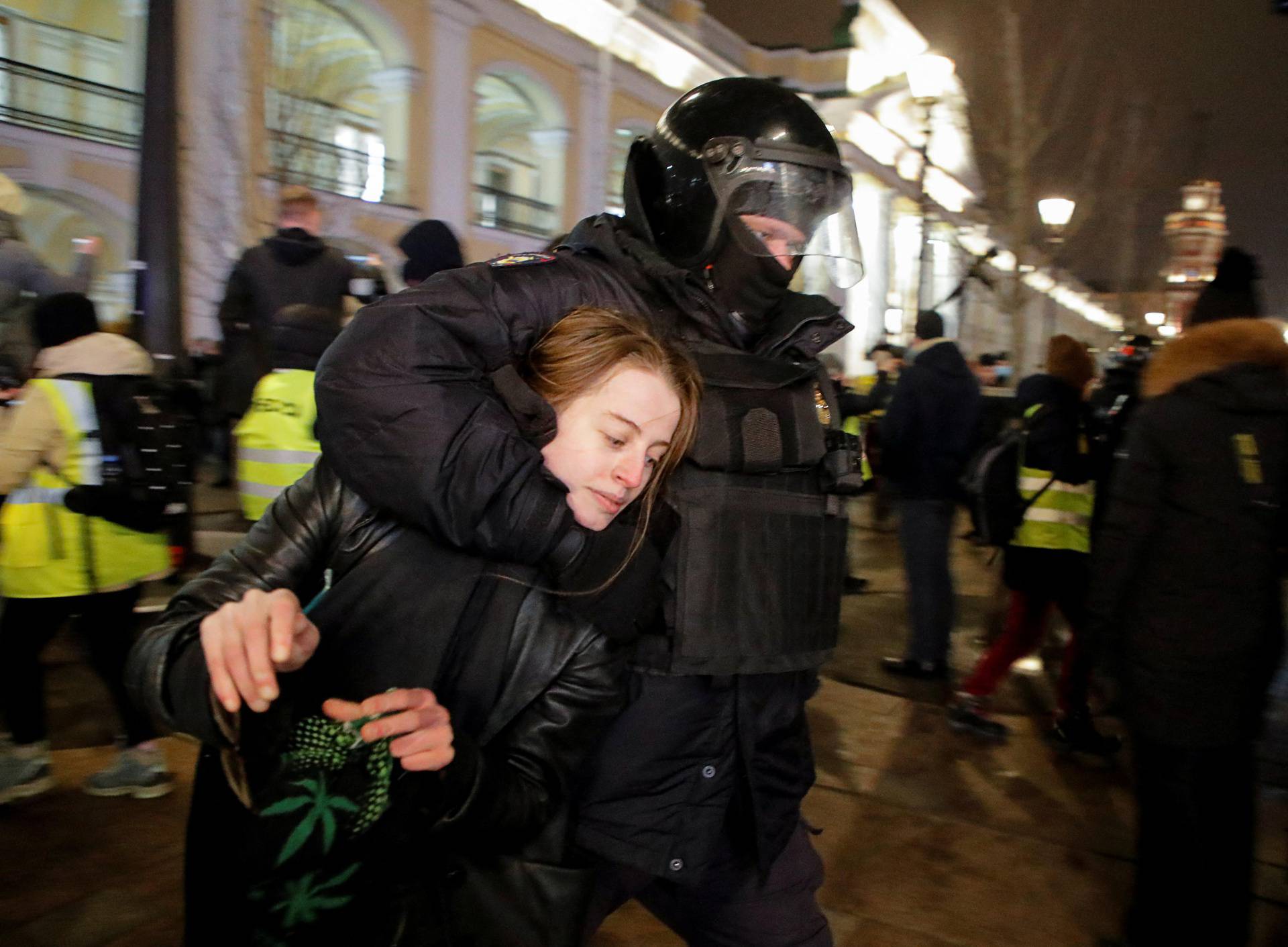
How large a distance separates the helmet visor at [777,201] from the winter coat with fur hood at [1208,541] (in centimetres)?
143

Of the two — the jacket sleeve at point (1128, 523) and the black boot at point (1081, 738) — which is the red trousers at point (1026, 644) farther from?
the jacket sleeve at point (1128, 523)

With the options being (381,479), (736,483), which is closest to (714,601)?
(736,483)

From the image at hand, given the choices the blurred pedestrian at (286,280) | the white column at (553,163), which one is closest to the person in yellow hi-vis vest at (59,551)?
the blurred pedestrian at (286,280)

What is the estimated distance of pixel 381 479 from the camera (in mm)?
1370

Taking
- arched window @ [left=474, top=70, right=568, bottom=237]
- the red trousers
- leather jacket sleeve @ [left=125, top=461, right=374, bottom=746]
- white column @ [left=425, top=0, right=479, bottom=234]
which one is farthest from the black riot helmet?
arched window @ [left=474, top=70, right=568, bottom=237]

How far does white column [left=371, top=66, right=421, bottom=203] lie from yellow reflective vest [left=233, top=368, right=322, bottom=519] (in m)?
14.4

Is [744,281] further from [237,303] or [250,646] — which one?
[237,303]

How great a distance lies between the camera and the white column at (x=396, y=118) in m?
17.2

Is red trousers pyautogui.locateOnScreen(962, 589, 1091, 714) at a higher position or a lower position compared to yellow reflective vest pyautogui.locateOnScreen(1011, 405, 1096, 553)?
lower

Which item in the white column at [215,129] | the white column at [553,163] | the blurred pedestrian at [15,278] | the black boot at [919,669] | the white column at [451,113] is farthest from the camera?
the white column at [553,163]

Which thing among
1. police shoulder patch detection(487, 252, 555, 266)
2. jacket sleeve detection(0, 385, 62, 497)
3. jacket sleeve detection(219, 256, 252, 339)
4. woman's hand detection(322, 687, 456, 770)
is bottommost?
woman's hand detection(322, 687, 456, 770)

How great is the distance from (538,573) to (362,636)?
25 cm

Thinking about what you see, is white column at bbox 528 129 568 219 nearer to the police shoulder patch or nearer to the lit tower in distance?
the lit tower in distance

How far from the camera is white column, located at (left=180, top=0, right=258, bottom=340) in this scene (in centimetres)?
1320
